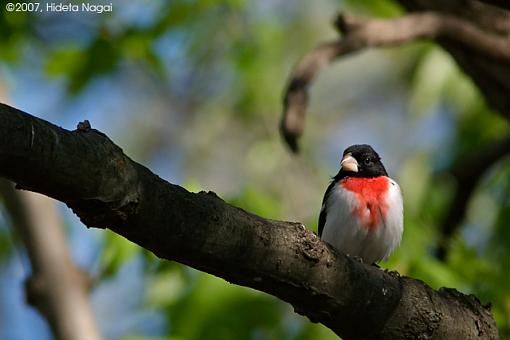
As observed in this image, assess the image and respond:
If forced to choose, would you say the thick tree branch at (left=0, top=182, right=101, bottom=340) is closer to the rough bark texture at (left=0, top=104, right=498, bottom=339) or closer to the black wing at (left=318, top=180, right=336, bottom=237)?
the black wing at (left=318, top=180, right=336, bottom=237)

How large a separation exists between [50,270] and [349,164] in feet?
6.27

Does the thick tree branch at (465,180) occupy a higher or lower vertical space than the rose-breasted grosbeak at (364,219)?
higher

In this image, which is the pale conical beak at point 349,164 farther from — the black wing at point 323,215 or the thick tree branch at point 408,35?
the thick tree branch at point 408,35

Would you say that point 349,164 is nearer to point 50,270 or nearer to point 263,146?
point 50,270

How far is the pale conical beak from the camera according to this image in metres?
5.77

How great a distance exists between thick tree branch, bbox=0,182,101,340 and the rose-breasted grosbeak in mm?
1484

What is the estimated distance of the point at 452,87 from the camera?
8383 mm

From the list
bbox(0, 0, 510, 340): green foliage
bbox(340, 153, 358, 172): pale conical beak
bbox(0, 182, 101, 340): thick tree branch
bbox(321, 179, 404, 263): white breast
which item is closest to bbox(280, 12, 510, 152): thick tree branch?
bbox(340, 153, 358, 172): pale conical beak

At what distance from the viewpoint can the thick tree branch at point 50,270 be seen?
543cm

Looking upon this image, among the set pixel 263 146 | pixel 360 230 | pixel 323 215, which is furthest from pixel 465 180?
pixel 263 146

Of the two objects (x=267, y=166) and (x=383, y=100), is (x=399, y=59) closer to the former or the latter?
(x=383, y=100)

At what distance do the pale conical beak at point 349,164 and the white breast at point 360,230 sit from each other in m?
0.25

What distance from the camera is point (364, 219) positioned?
5.43m

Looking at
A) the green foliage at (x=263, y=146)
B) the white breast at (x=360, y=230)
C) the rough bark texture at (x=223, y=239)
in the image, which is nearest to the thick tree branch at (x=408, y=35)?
the white breast at (x=360, y=230)
